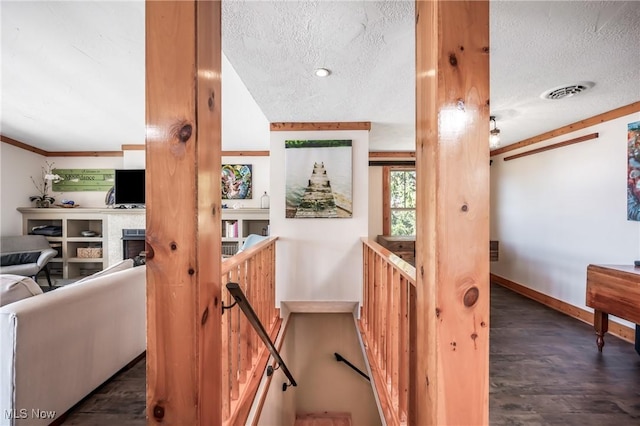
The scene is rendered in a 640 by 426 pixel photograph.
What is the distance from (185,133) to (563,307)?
466 cm

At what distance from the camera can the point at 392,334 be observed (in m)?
1.94

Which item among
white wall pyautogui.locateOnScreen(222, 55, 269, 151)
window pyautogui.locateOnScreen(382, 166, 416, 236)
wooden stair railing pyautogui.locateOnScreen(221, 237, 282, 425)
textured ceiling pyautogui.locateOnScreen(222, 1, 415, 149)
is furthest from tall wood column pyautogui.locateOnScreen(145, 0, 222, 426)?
window pyautogui.locateOnScreen(382, 166, 416, 236)

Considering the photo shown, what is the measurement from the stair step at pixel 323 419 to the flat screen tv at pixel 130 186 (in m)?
4.33

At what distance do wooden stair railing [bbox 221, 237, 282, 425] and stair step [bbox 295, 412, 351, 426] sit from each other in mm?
1419

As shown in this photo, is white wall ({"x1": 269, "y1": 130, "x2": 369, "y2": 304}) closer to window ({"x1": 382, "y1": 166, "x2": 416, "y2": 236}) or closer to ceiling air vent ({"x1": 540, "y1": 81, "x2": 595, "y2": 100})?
ceiling air vent ({"x1": 540, "y1": 81, "x2": 595, "y2": 100})

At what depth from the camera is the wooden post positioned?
826 millimetres

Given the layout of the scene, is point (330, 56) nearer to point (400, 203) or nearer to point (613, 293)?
point (613, 293)

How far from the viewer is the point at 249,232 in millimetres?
5191

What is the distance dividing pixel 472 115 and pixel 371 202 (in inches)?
179

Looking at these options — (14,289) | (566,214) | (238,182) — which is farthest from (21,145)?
(566,214)

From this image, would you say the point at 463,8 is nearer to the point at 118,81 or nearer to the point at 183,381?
the point at 183,381

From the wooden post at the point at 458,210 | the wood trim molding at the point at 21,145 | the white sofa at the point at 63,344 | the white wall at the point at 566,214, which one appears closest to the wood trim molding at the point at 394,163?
the white wall at the point at 566,214

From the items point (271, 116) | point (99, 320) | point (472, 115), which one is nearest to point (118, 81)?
point (271, 116)

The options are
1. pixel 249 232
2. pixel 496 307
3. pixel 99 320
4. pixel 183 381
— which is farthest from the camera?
pixel 249 232
